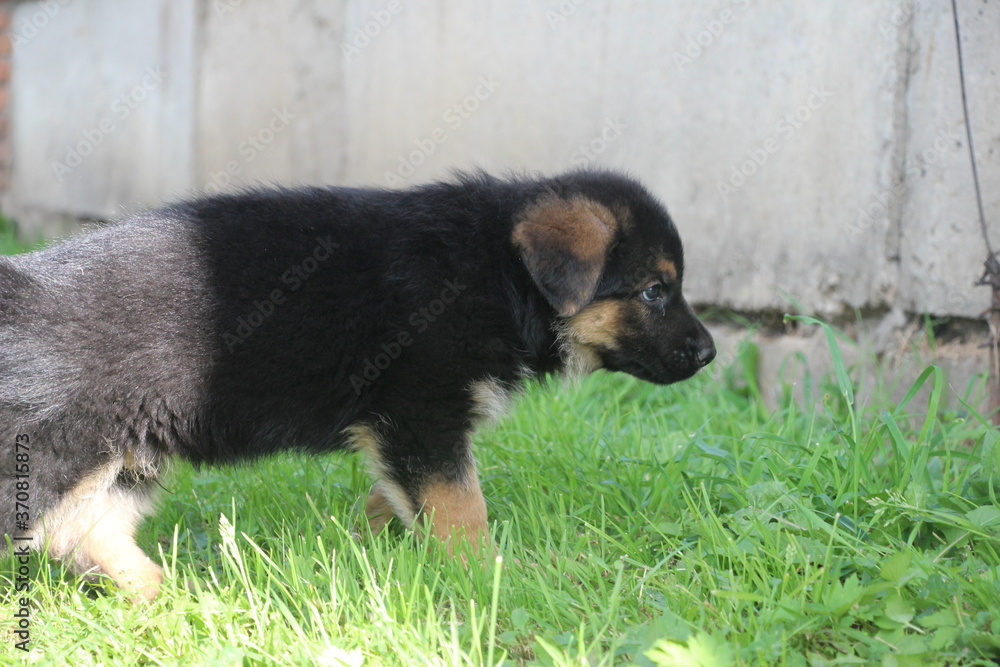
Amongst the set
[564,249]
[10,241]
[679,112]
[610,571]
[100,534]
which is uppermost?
[679,112]

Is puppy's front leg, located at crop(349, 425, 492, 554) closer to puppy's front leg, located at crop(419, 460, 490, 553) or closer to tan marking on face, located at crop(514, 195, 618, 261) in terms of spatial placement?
puppy's front leg, located at crop(419, 460, 490, 553)

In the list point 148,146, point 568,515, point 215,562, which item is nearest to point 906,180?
point 568,515

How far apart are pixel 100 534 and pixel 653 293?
6.52 feet

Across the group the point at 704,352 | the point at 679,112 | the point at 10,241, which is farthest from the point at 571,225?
the point at 10,241

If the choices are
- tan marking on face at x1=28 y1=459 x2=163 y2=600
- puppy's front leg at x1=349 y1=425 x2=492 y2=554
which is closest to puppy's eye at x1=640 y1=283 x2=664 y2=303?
puppy's front leg at x1=349 y1=425 x2=492 y2=554

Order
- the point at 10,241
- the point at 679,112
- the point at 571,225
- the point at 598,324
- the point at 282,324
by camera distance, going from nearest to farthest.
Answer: the point at 282,324
the point at 571,225
the point at 598,324
the point at 679,112
the point at 10,241

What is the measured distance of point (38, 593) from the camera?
2.86 m

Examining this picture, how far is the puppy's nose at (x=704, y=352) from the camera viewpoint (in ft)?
11.2

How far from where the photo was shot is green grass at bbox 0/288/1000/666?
2.25m

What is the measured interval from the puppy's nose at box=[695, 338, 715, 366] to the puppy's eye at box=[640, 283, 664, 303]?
0.80 ft

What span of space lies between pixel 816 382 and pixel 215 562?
2.95m

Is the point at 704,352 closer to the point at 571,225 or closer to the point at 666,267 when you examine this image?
the point at 666,267

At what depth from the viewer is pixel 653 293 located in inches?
131

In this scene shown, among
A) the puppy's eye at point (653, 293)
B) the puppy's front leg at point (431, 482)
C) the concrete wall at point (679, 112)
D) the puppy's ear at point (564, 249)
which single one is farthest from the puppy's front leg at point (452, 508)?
the concrete wall at point (679, 112)
